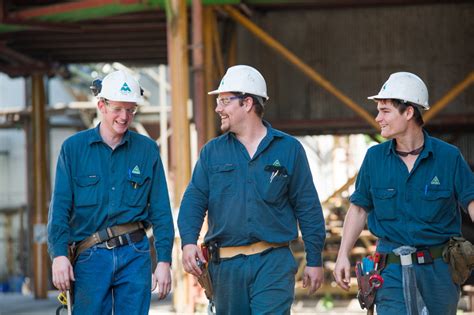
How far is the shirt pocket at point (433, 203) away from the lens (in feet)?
23.2

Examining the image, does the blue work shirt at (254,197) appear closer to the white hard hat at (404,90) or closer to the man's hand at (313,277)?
the man's hand at (313,277)

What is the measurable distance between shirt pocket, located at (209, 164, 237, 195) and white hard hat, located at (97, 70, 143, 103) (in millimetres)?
709

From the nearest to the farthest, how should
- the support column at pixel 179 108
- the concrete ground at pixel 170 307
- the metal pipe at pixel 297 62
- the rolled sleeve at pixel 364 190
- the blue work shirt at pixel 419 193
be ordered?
the blue work shirt at pixel 419 193 → the rolled sleeve at pixel 364 190 → the support column at pixel 179 108 → the concrete ground at pixel 170 307 → the metal pipe at pixel 297 62

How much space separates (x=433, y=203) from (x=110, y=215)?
211cm

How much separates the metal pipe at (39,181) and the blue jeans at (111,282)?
46.9 feet

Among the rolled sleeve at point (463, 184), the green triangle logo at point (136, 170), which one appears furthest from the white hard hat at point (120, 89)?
the rolled sleeve at point (463, 184)

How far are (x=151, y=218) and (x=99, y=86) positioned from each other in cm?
96

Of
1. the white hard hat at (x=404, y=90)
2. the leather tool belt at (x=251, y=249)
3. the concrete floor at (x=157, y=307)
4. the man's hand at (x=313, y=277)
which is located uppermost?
the white hard hat at (x=404, y=90)

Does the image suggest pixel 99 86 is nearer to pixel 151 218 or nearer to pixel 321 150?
pixel 151 218

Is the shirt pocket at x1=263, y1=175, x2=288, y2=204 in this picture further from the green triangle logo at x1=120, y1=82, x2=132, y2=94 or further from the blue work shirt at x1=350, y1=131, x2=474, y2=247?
the green triangle logo at x1=120, y1=82, x2=132, y2=94

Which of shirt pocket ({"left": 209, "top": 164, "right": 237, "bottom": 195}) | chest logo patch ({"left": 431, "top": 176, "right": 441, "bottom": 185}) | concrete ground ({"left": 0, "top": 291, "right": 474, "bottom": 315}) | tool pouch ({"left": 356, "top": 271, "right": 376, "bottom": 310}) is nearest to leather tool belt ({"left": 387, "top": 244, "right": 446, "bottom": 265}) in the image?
tool pouch ({"left": 356, "top": 271, "right": 376, "bottom": 310})

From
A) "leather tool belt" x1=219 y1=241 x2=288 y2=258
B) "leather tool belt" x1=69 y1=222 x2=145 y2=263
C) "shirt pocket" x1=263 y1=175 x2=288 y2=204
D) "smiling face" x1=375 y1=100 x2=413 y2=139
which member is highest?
"smiling face" x1=375 y1=100 x2=413 y2=139

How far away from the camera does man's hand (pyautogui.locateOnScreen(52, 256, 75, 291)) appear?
270 inches

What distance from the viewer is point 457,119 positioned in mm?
17516
